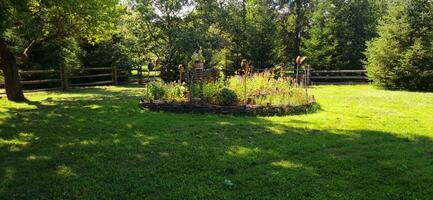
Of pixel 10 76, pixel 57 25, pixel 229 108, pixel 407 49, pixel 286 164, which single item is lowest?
A: pixel 286 164

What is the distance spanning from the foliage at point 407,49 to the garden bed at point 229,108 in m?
9.43

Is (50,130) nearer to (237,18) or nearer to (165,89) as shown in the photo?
(165,89)

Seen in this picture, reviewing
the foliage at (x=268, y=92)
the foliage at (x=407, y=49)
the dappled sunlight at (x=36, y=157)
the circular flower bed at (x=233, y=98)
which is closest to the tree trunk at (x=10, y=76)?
the circular flower bed at (x=233, y=98)

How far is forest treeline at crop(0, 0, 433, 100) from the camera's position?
13914 mm

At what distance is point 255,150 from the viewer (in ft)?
21.0

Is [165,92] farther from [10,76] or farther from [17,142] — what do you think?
[10,76]

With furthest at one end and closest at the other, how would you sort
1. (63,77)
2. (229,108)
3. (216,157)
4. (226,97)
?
(63,77)
(226,97)
(229,108)
(216,157)

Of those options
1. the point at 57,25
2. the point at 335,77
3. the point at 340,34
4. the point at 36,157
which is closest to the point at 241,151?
the point at 36,157

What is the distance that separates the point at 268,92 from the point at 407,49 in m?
10.3

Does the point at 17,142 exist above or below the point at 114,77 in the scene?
below

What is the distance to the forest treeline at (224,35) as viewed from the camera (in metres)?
13.9

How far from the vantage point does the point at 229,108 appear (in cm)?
1010

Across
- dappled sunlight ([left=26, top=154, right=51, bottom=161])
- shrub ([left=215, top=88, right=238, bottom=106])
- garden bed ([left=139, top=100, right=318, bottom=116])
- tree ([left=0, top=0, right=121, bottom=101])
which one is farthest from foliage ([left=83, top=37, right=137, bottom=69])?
dappled sunlight ([left=26, top=154, right=51, bottom=161])

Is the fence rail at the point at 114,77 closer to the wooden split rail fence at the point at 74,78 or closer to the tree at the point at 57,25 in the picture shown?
the wooden split rail fence at the point at 74,78
